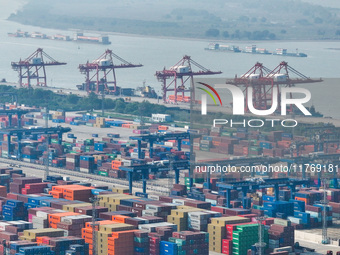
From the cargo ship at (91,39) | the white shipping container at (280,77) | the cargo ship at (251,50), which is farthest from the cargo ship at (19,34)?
the white shipping container at (280,77)

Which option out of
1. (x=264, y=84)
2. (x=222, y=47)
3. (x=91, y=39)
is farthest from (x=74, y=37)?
(x=264, y=84)

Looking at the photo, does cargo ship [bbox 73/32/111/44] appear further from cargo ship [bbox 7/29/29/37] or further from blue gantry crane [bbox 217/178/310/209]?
blue gantry crane [bbox 217/178/310/209]

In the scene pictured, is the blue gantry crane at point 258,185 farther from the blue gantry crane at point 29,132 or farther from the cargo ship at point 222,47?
the cargo ship at point 222,47

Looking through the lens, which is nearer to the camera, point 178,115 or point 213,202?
point 213,202

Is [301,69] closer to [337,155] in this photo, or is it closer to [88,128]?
[88,128]

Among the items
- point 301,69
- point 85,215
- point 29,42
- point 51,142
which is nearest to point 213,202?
point 85,215

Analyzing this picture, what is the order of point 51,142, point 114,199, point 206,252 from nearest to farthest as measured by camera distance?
1. point 206,252
2. point 114,199
3. point 51,142

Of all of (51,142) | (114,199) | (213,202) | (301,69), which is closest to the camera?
(114,199)
